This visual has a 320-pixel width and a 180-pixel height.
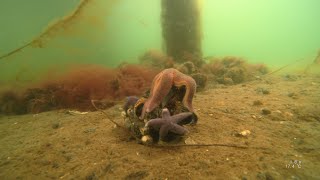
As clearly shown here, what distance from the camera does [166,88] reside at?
3441 mm

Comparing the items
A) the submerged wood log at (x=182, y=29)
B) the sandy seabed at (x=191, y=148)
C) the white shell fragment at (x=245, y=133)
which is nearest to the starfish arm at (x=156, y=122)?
the sandy seabed at (x=191, y=148)

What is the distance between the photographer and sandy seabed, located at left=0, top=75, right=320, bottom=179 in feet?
8.75

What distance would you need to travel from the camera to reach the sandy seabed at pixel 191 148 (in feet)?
8.75

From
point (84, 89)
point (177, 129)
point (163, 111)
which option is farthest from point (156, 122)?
point (84, 89)

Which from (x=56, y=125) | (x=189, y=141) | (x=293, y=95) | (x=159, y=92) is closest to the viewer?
(x=189, y=141)

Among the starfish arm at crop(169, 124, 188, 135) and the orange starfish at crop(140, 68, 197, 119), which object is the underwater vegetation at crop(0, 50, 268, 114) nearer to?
the orange starfish at crop(140, 68, 197, 119)

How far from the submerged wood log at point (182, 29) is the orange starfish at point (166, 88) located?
528 cm

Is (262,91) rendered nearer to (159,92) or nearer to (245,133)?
(245,133)

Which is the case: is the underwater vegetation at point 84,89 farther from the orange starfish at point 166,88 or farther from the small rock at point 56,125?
the orange starfish at point 166,88

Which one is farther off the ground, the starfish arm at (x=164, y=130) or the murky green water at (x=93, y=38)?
the murky green water at (x=93, y=38)

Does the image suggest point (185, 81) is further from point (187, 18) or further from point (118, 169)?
point (187, 18)

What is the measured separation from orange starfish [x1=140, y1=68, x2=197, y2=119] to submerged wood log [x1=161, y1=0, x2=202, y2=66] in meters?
5.28

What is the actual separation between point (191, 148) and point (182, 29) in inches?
257

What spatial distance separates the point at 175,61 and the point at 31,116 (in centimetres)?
542
